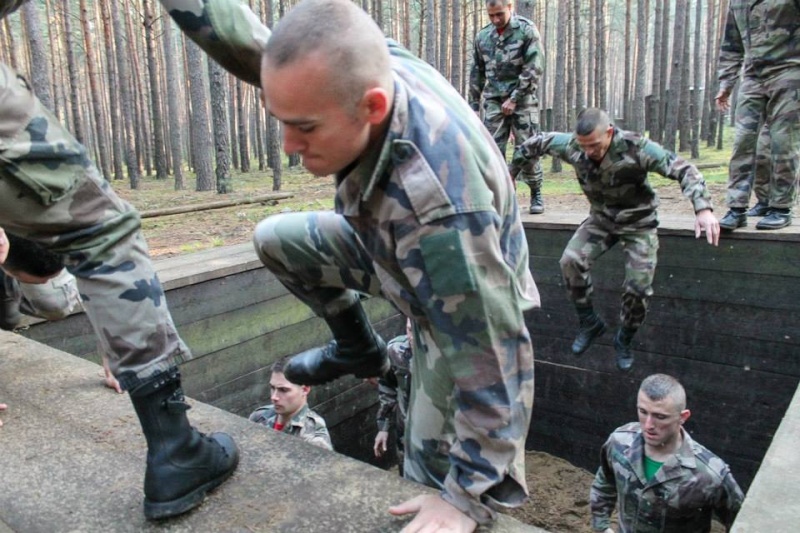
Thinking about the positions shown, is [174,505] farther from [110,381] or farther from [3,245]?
[3,245]

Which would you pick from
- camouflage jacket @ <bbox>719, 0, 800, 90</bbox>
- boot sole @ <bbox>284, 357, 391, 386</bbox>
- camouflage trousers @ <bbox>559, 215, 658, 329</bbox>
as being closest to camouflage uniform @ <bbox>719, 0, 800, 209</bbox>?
camouflage jacket @ <bbox>719, 0, 800, 90</bbox>

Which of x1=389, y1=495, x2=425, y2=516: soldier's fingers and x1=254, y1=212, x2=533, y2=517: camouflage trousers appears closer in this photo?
x1=254, y1=212, x2=533, y2=517: camouflage trousers

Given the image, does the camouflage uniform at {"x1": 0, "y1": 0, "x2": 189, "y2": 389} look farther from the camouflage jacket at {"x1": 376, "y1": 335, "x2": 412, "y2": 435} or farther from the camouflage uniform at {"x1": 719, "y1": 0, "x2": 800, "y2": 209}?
the camouflage uniform at {"x1": 719, "y1": 0, "x2": 800, "y2": 209}

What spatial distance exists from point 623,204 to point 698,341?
5.21 ft

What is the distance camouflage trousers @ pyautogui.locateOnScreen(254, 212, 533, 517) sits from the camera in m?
1.37

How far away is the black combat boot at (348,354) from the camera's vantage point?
6.61 ft

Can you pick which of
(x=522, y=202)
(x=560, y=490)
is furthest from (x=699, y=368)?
(x=522, y=202)

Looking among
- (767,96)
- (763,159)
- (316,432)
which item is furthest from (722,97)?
(316,432)

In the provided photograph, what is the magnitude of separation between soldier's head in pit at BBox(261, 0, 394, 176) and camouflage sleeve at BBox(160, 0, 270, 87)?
0.46 meters

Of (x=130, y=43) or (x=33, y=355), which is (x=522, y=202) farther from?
(x=130, y=43)

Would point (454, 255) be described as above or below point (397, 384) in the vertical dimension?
above

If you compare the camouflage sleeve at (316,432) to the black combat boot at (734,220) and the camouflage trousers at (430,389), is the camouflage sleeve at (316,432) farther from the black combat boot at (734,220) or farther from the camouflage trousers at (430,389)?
the black combat boot at (734,220)

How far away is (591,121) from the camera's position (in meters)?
4.44

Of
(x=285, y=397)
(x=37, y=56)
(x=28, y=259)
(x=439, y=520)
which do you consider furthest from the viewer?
(x=37, y=56)
